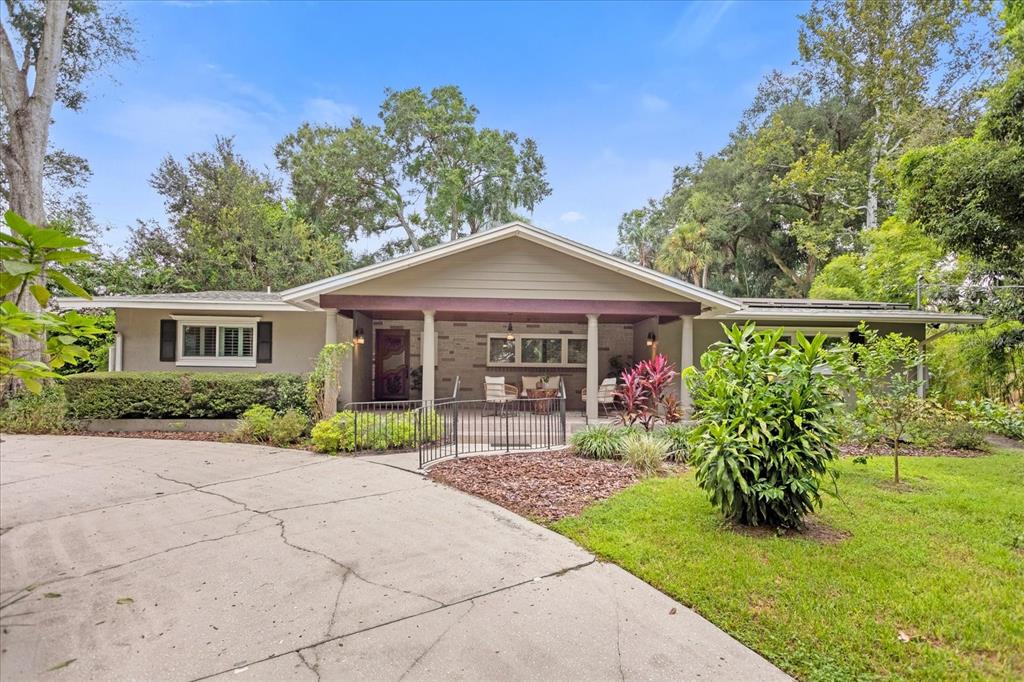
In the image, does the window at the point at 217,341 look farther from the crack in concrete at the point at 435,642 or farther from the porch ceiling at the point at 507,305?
the crack in concrete at the point at 435,642

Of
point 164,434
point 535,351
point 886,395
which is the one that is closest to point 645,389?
point 886,395

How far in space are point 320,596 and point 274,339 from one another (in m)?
10.2

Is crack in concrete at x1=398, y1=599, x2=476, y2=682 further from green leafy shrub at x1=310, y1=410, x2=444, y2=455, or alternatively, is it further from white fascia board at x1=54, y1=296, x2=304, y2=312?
white fascia board at x1=54, y1=296, x2=304, y2=312

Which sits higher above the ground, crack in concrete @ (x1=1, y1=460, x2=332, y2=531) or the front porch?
the front porch

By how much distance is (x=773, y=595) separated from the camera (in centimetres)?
350

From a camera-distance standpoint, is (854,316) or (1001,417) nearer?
(1001,417)

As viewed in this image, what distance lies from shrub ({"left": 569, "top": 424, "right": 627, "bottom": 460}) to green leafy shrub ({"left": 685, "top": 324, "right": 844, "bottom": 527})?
2.92 meters

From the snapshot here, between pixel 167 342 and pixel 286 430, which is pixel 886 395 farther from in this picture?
pixel 167 342

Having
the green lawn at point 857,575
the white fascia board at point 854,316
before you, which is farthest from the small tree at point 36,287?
the white fascia board at point 854,316

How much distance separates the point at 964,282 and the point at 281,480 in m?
19.2

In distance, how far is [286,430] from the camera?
9234 millimetres

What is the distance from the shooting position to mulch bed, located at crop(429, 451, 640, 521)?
558 centimetres

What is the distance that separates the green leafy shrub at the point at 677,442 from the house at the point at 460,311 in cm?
295

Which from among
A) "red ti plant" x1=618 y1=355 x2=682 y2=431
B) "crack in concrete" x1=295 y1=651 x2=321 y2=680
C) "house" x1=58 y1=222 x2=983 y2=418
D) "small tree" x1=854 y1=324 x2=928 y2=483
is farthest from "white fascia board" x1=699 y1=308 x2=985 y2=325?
"crack in concrete" x1=295 y1=651 x2=321 y2=680
